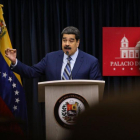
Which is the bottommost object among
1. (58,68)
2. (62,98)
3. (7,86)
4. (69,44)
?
(7,86)

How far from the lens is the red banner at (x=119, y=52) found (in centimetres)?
441

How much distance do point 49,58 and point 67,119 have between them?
993 mm

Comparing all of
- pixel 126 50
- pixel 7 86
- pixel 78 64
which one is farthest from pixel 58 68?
pixel 126 50

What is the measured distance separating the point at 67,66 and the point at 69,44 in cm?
26

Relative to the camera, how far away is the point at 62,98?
187 centimetres

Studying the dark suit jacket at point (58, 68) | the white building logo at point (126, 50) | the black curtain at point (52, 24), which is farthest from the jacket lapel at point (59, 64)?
the white building logo at point (126, 50)

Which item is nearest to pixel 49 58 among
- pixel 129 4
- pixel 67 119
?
pixel 67 119

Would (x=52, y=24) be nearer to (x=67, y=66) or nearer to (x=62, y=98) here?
(x=67, y=66)

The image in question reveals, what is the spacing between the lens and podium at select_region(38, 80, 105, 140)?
1.84 m

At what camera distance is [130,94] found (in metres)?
0.41

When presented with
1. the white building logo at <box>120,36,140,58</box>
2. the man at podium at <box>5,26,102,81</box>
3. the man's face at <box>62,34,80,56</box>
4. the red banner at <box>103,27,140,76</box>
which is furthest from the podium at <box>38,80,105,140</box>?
the white building logo at <box>120,36,140,58</box>

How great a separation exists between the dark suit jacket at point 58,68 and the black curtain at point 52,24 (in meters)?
1.83

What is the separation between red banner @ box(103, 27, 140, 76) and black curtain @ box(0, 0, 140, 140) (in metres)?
0.17

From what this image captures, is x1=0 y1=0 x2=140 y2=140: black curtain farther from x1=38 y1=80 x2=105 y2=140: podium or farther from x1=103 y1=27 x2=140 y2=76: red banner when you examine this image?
x1=38 y1=80 x2=105 y2=140: podium
